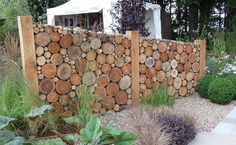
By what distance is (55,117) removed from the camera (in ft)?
12.2

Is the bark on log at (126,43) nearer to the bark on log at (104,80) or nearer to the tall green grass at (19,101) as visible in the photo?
the bark on log at (104,80)

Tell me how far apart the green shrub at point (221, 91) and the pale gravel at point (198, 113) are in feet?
0.33

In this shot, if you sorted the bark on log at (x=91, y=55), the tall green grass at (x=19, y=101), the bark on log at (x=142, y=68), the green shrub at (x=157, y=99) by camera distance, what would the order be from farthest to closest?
the bark on log at (x=142, y=68), the green shrub at (x=157, y=99), the bark on log at (x=91, y=55), the tall green grass at (x=19, y=101)

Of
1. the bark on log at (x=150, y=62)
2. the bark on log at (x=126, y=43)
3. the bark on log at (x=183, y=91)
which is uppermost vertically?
the bark on log at (x=126, y=43)

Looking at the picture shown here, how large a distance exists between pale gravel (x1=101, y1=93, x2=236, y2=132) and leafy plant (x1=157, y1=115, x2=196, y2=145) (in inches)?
17.5

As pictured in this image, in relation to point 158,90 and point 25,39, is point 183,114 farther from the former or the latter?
point 25,39

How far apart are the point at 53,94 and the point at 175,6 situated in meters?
10.7

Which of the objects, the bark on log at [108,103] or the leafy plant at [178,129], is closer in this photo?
the leafy plant at [178,129]

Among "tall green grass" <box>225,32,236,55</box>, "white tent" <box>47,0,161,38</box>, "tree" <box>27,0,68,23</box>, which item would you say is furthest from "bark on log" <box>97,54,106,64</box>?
"tree" <box>27,0,68,23</box>

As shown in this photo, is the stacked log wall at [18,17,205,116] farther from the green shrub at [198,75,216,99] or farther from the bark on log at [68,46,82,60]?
the green shrub at [198,75,216,99]

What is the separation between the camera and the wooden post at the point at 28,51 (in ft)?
12.0

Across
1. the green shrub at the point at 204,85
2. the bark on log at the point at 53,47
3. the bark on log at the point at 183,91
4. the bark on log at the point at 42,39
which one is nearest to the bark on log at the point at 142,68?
the bark on log at the point at 183,91

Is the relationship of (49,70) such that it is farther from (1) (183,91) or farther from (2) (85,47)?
(1) (183,91)

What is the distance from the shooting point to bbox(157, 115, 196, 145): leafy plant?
3.47 meters
